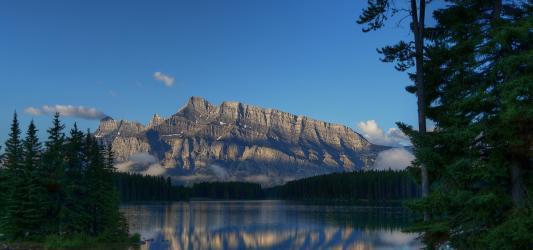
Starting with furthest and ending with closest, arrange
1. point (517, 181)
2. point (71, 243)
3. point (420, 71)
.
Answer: point (71, 243)
point (420, 71)
point (517, 181)

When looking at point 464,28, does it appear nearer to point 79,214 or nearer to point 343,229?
point 79,214

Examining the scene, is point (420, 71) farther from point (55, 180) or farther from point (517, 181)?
point (55, 180)

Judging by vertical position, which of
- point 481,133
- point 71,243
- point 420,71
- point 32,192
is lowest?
point 71,243

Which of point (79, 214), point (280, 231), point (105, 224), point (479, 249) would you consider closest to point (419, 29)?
point (479, 249)

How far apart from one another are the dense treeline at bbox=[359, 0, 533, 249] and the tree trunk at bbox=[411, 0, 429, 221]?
46 mm

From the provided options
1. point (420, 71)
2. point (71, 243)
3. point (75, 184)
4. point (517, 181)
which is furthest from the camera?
point (75, 184)

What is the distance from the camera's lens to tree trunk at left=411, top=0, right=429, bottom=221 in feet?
68.8

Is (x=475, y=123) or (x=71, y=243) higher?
(x=475, y=123)

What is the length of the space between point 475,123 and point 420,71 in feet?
13.1

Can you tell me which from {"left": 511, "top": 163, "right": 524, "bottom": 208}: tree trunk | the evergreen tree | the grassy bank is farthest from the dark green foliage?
the evergreen tree

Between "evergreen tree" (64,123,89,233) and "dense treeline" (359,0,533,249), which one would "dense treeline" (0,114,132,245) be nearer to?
"evergreen tree" (64,123,89,233)

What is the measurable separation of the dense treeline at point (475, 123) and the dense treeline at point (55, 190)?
4460 cm

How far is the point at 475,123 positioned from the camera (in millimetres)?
18328

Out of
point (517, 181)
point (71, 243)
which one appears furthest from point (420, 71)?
point (71, 243)
